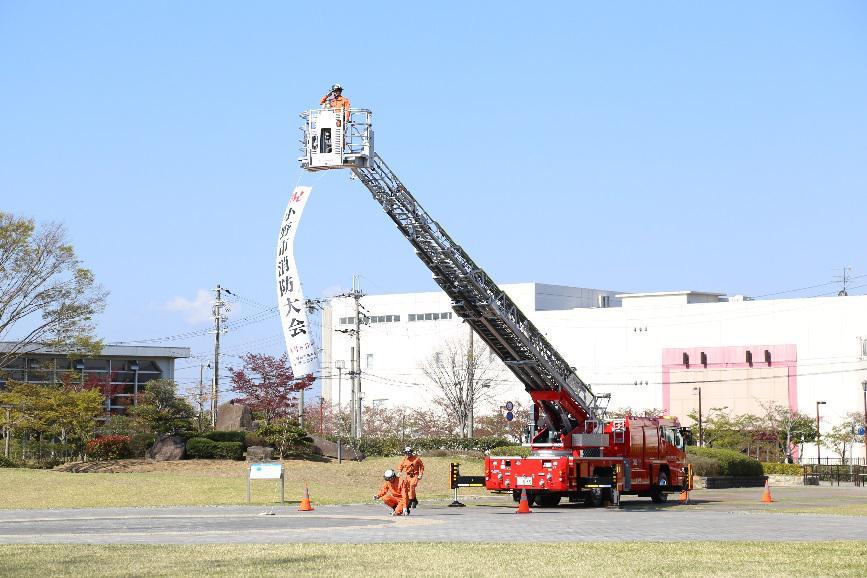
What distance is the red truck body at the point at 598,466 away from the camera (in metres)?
33.1

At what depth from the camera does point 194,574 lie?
15.9m

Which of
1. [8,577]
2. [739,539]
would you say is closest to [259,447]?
[739,539]

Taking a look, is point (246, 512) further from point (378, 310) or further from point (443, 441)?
point (378, 310)

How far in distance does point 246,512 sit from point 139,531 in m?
6.78

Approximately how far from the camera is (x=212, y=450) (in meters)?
51.8

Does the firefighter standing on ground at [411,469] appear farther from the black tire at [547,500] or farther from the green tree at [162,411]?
the green tree at [162,411]

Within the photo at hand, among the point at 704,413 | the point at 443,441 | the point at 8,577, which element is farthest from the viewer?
the point at 704,413

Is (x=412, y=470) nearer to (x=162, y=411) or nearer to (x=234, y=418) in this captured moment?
(x=162, y=411)

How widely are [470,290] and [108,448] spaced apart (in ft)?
83.5

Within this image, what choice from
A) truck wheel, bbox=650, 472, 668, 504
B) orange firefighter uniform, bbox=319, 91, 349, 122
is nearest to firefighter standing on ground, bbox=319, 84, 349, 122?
orange firefighter uniform, bbox=319, 91, 349, 122

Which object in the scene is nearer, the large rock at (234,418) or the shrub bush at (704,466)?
the shrub bush at (704,466)

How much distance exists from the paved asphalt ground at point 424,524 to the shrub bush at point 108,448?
1982 centimetres

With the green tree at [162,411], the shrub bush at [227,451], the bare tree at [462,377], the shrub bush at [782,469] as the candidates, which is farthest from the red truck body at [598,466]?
the bare tree at [462,377]

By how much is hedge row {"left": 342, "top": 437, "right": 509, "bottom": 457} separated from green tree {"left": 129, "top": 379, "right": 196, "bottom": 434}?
8457 millimetres
